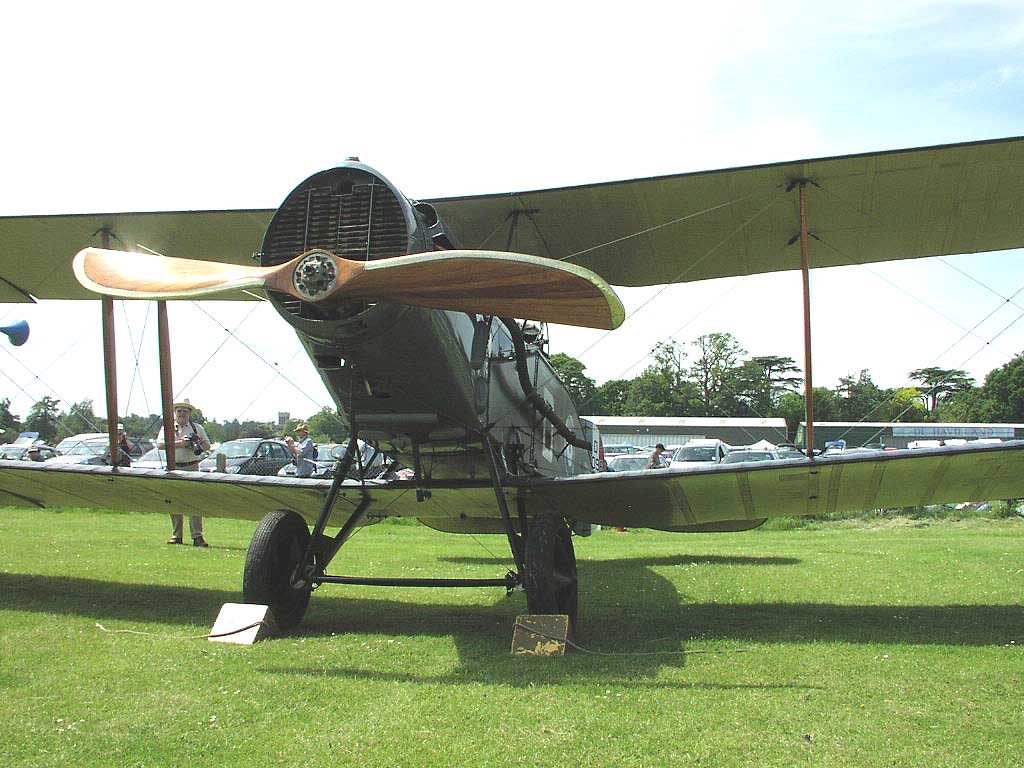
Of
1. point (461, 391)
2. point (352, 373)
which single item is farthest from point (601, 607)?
point (352, 373)

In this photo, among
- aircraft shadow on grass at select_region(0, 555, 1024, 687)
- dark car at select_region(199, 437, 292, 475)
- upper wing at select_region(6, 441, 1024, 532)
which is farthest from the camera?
dark car at select_region(199, 437, 292, 475)

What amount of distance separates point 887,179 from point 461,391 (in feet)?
13.0

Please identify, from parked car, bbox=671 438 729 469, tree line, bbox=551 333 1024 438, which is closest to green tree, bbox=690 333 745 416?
tree line, bbox=551 333 1024 438

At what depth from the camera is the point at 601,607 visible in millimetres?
7504

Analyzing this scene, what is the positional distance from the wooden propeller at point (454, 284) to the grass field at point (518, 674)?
6.40 feet

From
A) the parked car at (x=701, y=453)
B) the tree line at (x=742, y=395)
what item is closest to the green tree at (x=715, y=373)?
the tree line at (x=742, y=395)

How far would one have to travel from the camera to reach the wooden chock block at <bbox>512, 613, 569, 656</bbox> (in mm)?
5242

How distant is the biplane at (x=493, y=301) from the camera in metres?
5.08

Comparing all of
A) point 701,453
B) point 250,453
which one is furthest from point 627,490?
point 701,453

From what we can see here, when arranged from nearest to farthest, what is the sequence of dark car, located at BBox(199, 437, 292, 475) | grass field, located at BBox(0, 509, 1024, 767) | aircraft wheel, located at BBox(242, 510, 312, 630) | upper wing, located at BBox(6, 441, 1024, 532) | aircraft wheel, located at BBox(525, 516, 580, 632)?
grass field, located at BBox(0, 509, 1024, 767)
aircraft wheel, located at BBox(525, 516, 580, 632)
aircraft wheel, located at BBox(242, 510, 312, 630)
upper wing, located at BBox(6, 441, 1024, 532)
dark car, located at BBox(199, 437, 292, 475)

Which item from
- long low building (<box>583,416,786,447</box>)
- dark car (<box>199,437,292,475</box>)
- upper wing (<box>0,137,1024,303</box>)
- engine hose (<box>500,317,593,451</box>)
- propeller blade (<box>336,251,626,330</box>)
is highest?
upper wing (<box>0,137,1024,303</box>)

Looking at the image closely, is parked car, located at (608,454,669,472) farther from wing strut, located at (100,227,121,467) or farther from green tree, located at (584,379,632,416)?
green tree, located at (584,379,632,416)

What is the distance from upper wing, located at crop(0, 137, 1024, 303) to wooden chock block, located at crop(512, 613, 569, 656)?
3153mm

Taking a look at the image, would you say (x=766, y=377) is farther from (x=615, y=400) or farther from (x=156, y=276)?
(x=156, y=276)
